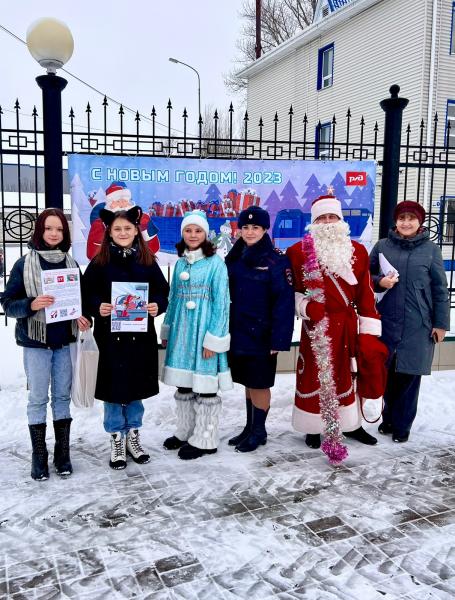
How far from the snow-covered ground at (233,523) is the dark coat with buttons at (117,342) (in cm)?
56

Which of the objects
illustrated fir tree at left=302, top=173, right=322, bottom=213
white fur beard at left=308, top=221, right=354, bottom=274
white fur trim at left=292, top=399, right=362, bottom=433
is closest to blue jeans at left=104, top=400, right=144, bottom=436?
white fur trim at left=292, top=399, right=362, bottom=433

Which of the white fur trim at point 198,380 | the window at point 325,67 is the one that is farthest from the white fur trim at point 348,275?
the window at point 325,67

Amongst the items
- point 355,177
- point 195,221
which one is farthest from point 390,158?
point 195,221

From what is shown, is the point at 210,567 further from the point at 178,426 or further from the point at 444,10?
the point at 444,10

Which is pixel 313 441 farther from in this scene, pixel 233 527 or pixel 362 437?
pixel 233 527

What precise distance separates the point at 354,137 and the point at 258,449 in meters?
14.6

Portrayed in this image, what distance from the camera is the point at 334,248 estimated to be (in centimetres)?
366

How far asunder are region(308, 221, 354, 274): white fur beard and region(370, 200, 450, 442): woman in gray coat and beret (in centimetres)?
47

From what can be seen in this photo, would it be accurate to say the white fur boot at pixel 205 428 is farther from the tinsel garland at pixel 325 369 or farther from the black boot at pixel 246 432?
the tinsel garland at pixel 325 369

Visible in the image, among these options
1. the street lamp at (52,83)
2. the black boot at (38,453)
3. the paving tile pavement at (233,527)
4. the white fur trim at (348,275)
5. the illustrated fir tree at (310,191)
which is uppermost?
the street lamp at (52,83)

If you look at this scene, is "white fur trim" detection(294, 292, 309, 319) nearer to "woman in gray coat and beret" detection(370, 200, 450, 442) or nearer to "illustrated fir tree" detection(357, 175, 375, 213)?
"woman in gray coat and beret" detection(370, 200, 450, 442)

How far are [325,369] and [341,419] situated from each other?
0.42 m

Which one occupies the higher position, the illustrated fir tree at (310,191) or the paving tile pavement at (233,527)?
the illustrated fir tree at (310,191)

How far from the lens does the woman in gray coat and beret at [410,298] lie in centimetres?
396
